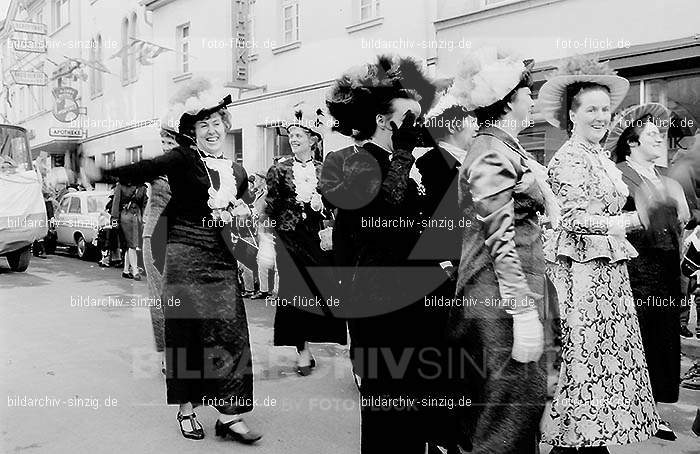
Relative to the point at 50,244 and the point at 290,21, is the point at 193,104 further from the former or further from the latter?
the point at 50,244

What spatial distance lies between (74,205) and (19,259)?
3.07 meters

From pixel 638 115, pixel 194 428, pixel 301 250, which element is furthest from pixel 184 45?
pixel 638 115

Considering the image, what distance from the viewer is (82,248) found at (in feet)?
53.1

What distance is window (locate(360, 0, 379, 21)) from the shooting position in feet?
42.9

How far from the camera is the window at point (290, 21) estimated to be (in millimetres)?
14906

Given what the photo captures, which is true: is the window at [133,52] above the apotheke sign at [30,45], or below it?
below

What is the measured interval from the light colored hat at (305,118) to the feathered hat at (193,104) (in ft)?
4.76

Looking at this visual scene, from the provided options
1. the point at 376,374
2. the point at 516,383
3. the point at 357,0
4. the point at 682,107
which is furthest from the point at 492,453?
the point at 357,0

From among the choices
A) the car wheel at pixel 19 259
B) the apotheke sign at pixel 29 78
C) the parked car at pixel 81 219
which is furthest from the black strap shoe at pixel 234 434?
the apotheke sign at pixel 29 78

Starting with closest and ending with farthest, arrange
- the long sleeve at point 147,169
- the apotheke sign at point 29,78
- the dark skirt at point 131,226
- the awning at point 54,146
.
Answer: the long sleeve at point 147,169 < the dark skirt at point 131,226 < the apotheke sign at point 29,78 < the awning at point 54,146

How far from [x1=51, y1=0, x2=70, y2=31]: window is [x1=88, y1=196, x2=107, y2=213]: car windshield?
46.6ft

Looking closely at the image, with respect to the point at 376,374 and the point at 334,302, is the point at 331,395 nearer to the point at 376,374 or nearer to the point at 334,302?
the point at 334,302

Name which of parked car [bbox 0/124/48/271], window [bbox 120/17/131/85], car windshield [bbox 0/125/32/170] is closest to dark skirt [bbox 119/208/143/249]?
parked car [bbox 0/124/48/271]

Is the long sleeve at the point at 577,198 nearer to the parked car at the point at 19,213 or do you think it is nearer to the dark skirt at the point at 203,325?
the dark skirt at the point at 203,325
